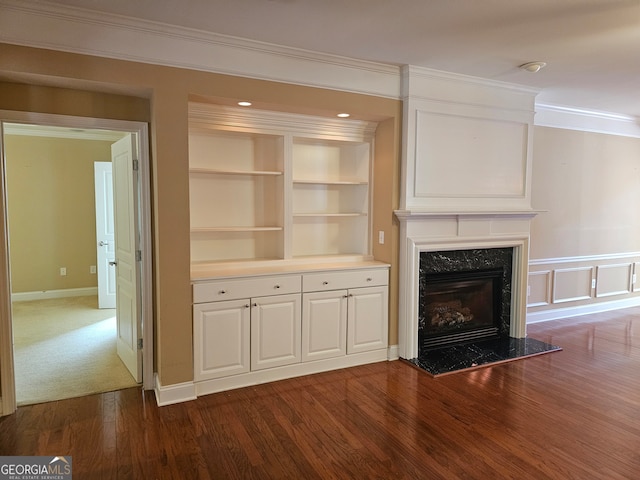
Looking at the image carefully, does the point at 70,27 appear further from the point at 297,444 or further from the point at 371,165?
the point at 297,444

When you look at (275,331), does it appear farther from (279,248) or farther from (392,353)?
(392,353)

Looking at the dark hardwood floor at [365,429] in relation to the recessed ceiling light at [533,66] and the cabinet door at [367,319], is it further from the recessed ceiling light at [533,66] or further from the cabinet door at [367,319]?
the recessed ceiling light at [533,66]

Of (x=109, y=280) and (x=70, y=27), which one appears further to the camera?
(x=109, y=280)

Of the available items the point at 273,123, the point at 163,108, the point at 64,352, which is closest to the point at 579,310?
the point at 273,123

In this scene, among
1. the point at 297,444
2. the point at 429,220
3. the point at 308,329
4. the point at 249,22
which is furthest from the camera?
the point at 429,220

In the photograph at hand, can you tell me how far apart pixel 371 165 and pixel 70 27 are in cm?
266

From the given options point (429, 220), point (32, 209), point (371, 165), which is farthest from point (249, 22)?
point (32, 209)

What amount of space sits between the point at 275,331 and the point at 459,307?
82.6 inches

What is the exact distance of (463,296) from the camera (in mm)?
4555

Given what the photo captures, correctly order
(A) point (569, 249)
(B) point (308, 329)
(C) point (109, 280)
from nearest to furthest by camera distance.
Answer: (B) point (308, 329) < (A) point (569, 249) < (C) point (109, 280)

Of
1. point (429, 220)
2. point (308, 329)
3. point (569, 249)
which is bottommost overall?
point (308, 329)

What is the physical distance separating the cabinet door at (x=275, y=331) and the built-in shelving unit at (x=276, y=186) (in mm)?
509

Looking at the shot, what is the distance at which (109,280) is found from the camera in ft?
20.1

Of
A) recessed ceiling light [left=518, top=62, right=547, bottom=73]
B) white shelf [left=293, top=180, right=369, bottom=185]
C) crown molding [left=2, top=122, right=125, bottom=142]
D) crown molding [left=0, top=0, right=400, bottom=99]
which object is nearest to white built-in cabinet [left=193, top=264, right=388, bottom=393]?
white shelf [left=293, top=180, right=369, bottom=185]
